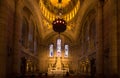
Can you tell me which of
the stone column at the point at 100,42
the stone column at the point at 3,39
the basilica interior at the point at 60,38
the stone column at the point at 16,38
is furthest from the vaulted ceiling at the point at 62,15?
the stone column at the point at 3,39

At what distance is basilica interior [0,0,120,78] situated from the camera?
14.6 m

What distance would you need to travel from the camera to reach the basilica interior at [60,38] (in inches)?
576

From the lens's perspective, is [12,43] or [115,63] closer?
[115,63]

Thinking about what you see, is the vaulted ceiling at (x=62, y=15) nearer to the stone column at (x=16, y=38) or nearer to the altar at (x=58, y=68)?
the altar at (x=58, y=68)

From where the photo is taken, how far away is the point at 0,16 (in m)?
13.8

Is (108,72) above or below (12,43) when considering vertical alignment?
below

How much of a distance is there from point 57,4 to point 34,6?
886cm

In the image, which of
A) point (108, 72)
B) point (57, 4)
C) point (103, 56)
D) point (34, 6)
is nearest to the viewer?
point (108, 72)

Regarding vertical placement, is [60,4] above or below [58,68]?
above

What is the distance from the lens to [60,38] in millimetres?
37656

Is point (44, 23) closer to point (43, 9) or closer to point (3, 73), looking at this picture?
point (43, 9)

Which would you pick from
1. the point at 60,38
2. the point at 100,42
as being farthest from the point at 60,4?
the point at 100,42

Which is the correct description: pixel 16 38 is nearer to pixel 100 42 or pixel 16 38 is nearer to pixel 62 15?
pixel 100 42

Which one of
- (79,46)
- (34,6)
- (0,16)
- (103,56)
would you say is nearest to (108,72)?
(103,56)
